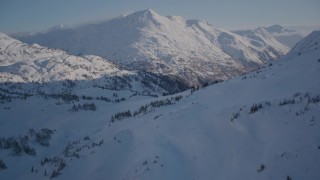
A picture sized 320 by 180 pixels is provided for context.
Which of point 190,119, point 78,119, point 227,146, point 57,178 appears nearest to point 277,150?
point 227,146

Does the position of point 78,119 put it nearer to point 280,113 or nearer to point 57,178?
point 57,178

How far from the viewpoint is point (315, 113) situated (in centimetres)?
1961

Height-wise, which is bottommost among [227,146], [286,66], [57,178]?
[57,178]

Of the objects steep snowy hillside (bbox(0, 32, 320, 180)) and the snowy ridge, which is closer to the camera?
steep snowy hillside (bbox(0, 32, 320, 180))

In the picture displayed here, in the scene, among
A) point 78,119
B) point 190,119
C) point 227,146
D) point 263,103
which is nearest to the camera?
point 227,146

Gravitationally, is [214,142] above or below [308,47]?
below

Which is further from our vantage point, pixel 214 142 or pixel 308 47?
pixel 308 47

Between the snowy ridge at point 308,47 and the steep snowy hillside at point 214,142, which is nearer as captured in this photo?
the steep snowy hillside at point 214,142

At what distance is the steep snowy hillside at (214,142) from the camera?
Answer: 17688 millimetres

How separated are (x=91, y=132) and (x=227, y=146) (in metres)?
22.9

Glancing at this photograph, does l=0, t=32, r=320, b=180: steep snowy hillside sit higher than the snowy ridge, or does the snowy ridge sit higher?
the snowy ridge

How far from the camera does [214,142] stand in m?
21.8

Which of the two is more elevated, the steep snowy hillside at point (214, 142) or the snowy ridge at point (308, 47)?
the snowy ridge at point (308, 47)

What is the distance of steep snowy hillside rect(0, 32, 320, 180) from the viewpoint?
58.0 ft
